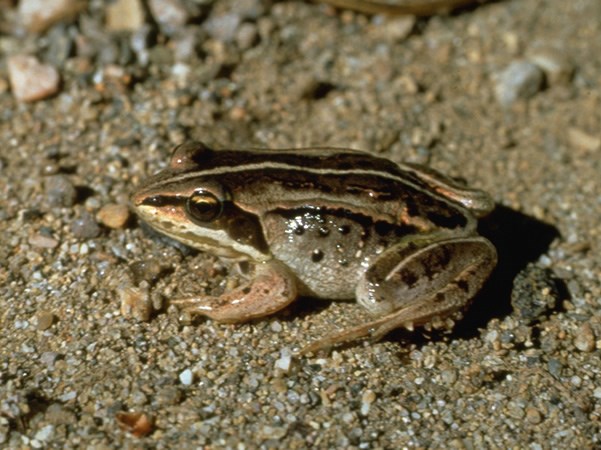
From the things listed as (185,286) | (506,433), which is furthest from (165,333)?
(506,433)

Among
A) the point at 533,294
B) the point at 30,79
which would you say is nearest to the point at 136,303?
the point at 30,79

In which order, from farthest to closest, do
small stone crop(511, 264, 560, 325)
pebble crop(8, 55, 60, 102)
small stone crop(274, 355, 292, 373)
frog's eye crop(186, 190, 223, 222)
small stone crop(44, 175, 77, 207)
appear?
1. pebble crop(8, 55, 60, 102)
2. small stone crop(44, 175, 77, 207)
3. small stone crop(511, 264, 560, 325)
4. frog's eye crop(186, 190, 223, 222)
5. small stone crop(274, 355, 292, 373)

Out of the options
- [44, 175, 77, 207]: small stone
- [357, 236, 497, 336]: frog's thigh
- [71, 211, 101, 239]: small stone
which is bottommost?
[71, 211, 101, 239]: small stone

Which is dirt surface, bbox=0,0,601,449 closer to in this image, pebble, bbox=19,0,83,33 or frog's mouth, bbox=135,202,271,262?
pebble, bbox=19,0,83,33

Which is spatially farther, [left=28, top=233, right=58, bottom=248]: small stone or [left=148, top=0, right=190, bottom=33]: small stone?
[left=148, top=0, right=190, bottom=33]: small stone

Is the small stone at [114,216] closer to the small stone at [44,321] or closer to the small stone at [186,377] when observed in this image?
the small stone at [44,321]

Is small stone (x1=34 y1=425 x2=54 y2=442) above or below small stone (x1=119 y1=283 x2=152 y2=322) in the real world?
below

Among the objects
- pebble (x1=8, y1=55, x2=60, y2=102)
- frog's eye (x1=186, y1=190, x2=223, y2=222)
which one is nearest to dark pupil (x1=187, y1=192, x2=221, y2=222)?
frog's eye (x1=186, y1=190, x2=223, y2=222)
